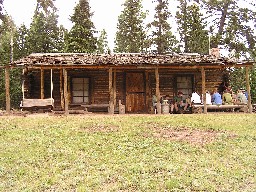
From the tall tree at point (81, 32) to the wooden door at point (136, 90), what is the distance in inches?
496

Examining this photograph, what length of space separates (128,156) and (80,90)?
42.8ft

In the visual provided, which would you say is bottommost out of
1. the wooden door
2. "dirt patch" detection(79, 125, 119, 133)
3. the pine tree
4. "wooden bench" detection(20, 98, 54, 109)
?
Result: "dirt patch" detection(79, 125, 119, 133)

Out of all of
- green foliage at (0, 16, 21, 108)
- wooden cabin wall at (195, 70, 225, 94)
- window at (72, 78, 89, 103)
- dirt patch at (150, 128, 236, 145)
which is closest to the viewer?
dirt patch at (150, 128, 236, 145)

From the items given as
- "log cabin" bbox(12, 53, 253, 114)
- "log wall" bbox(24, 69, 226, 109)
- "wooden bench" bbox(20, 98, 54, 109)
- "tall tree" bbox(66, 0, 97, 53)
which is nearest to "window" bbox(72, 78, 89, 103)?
"log cabin" bbox(12, 53, 253, 114)

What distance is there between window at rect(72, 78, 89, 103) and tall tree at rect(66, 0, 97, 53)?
12.0 m

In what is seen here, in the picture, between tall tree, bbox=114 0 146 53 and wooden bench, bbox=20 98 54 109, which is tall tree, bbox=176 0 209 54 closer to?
tall tree, bbox=114 0 146 53

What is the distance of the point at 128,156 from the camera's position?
1019 cm

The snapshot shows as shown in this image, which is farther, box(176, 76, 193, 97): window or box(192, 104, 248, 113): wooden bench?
box(176, 76, 193, 97): window

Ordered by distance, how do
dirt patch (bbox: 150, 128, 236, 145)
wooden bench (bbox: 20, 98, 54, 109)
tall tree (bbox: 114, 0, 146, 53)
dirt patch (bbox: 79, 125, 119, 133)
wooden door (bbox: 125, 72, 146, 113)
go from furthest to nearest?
tall tree (bbox: 114, 0, 146, 53), wooden door (bbox: 125, 72, 146, 113), wooden bench (bbox: 20, 98, 54, 109), dirt patch (bbox: 79, 125, 119, 133), dirt patch (bbox: 150, 128, 236, 145)

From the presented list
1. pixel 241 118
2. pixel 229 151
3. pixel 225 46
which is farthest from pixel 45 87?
pixel 225 46

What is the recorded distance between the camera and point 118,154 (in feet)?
33.9

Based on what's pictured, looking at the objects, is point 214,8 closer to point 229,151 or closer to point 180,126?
point 180,126

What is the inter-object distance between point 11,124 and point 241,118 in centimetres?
1031

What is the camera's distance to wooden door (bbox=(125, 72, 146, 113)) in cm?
2283
